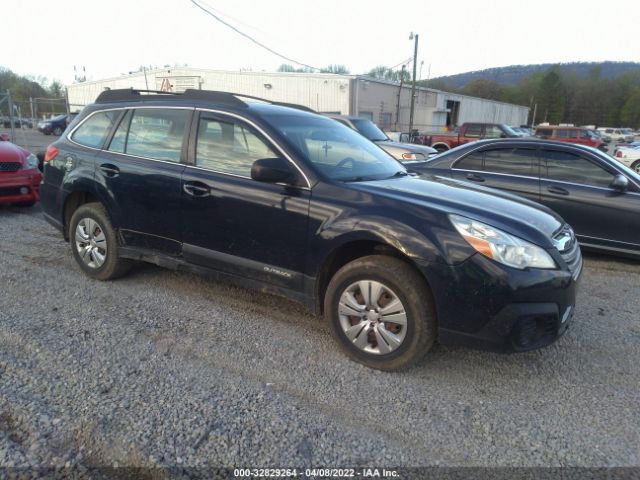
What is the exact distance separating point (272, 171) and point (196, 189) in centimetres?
83

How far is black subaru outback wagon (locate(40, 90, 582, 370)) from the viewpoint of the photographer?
289cm

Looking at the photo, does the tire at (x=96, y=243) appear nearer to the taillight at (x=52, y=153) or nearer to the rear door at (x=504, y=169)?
the taillight at (x=52, y=153)

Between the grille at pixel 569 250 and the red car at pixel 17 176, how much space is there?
7.18 m

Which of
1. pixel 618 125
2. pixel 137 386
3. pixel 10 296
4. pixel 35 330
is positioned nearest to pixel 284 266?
pixel 137 386

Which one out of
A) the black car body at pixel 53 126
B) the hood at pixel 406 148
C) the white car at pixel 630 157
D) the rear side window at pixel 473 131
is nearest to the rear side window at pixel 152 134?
the hood at pixel 406 148

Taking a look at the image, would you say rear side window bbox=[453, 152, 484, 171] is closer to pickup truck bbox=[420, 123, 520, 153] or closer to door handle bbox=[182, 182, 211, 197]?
door handle bbox=[182, 182, 211, 197]

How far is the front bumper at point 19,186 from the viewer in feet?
23.6

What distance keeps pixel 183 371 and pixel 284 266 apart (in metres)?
1.00

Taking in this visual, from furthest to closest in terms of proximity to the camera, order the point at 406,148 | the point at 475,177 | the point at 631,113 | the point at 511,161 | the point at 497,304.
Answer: the point at 631,113 < the point at 406,148 < the point at 475,177 < the point at 511,161 < the point at 497,304

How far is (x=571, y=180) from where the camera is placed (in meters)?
5.94

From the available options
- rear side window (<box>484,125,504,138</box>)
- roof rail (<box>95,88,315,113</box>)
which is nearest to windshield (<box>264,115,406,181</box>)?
roof rail (<box>95,88,315,113</box>)

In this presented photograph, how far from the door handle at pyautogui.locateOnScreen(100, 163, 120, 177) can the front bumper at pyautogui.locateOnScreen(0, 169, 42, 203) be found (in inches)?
143

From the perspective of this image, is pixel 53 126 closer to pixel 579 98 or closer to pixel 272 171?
pixel 272 171

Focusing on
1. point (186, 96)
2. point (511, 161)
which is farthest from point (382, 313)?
point (511, 161)
